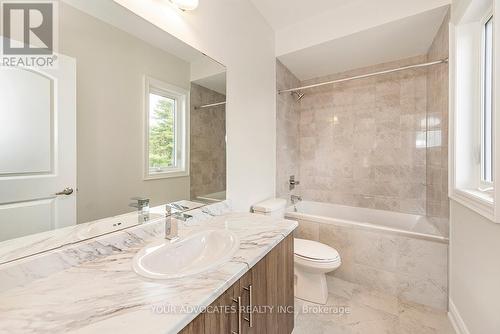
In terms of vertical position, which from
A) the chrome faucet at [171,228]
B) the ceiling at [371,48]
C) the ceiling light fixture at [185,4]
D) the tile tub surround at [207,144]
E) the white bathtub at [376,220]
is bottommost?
the white bathtub at [376,220]

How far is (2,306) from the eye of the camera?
57cm

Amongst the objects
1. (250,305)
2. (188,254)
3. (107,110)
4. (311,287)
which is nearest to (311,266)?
(311,287)

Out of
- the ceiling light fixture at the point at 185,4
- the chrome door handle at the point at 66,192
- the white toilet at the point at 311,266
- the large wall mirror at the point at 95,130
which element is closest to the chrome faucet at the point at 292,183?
the white toilet at the point at 311,266

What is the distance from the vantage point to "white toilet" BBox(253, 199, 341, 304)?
5.43ft

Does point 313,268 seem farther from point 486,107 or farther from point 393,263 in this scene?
point 486,107

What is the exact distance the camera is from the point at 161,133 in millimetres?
1213

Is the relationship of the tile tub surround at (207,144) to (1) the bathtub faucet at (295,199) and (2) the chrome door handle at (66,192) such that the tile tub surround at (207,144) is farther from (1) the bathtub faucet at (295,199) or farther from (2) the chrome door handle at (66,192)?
(1) the bathtub faucet at (295,199)

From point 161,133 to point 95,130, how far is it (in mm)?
344

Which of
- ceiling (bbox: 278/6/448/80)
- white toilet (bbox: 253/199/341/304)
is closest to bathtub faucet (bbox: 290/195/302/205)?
white toilet (bbox: 253/199/341/304)

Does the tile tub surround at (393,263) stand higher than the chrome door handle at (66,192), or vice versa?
the chrome door handle at (66,192)

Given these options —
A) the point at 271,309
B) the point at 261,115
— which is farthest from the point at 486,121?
the point at 271,309

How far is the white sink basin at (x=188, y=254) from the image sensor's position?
2.65 feet

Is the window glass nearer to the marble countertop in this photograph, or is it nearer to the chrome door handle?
the marble countertop

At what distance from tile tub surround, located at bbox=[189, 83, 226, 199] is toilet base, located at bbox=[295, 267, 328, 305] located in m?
1.05
